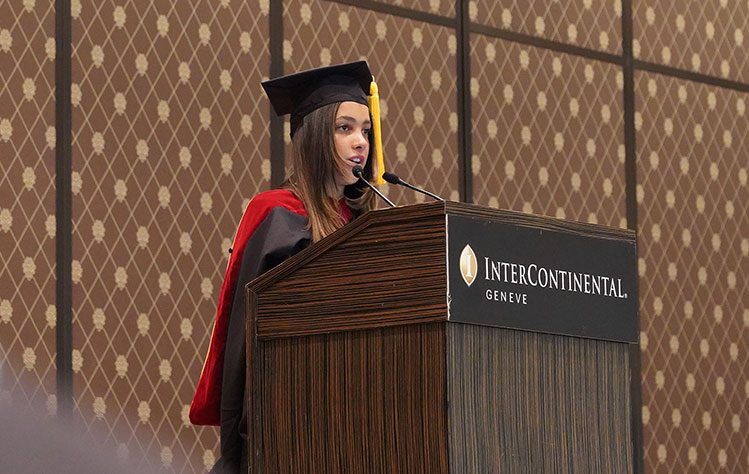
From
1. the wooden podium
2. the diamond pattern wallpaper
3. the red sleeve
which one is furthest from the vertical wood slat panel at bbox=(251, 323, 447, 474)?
the diamond pattern wallpaper

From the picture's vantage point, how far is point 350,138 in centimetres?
229

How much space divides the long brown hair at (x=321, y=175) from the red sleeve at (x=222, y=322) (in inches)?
1.4

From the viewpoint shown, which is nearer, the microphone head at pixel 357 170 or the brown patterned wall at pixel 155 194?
the microphone head at pixel 357 170

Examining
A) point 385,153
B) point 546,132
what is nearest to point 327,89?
point 385,153

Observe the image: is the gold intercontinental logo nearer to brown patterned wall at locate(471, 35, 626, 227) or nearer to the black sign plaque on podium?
the black sign plaque on podium

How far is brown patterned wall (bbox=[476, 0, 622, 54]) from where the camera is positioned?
5.48 meters

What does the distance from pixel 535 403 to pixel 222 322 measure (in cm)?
72

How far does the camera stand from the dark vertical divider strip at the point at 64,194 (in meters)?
4.15

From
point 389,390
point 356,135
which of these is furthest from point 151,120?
point 389,390

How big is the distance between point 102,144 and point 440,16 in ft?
5.69

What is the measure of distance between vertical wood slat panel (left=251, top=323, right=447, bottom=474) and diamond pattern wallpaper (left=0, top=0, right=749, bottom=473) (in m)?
1.43

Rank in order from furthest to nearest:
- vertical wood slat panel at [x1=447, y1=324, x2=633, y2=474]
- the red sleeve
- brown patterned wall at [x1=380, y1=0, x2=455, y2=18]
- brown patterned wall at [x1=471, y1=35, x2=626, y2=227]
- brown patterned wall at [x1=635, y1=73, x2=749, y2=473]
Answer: brown patterned wall at [x1=635, y1=73, x2=749, y2=473] → brown patterned wall at [x1=471, y1=35, x2=626, y2=227] → brown patterned wall at [x1=380, y1=0, x2=455, y2=18] → the red sleeve → vertical wood slat panel at [x1=447, y1=324, x2=633, y2=474]

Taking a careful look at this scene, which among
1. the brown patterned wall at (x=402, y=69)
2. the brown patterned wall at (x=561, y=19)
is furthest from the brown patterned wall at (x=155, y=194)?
the brown patterned wall at (x=561, y=19)

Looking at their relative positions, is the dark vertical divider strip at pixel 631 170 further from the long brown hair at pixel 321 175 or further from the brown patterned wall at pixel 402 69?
the long brown hair at pixel 321 175
